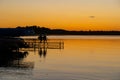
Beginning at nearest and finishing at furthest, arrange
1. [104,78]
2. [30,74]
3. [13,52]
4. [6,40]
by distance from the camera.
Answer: [104,78] < [30,74] < [6,40] < [13,52]

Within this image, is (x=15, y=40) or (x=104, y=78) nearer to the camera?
(x=104, y=78)

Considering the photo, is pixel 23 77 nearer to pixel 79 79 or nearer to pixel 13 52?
pixel 79 79

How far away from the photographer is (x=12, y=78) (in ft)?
84.5

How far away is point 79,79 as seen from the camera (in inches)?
1038

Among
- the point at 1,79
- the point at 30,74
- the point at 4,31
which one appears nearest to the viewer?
the point at 1,79

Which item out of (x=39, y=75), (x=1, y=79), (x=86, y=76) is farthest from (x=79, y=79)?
(x=1, y=79)

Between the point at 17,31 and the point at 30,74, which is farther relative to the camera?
the point at 17,31

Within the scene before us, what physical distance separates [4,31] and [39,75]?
34947mm

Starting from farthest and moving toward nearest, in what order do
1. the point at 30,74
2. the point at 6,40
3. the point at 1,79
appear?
the point at 6,40 → the point at 30,74 → the point at 1,79

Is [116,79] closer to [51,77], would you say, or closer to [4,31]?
[51,77]

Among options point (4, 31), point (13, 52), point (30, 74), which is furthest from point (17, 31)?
point (30, 74)

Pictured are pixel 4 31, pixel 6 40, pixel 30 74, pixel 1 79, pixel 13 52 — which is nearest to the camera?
pixel 1 79

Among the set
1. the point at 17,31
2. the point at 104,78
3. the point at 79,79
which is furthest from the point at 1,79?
the point at 17,31

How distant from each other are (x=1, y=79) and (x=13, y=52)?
2927cm
